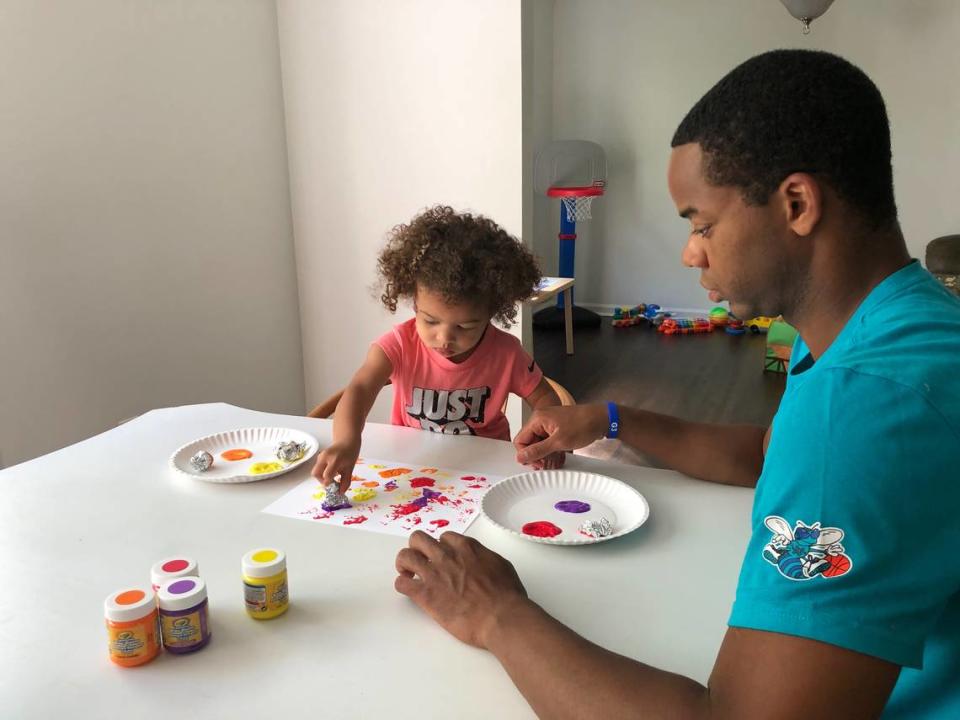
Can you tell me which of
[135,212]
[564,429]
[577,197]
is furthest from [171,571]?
[577,197]

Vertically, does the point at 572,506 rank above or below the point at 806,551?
below

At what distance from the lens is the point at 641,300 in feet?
20.7

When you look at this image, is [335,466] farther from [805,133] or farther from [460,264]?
[805,133]

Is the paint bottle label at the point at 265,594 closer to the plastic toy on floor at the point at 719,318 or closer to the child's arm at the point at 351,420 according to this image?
the child's arm at the point at 351,420

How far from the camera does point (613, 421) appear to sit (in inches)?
53.8

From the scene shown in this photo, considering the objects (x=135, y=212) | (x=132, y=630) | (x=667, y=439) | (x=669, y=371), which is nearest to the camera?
(x=132, y=630)

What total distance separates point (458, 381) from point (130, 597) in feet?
3.46

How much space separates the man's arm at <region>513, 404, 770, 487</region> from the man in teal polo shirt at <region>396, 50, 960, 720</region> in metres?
0.47

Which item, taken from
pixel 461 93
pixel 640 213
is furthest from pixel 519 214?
pixel 640 213

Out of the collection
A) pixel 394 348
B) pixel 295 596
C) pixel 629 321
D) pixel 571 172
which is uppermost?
pixel 571 172

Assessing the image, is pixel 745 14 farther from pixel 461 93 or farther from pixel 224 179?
pixel 224 179

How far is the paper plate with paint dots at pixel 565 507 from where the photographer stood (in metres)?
1.12

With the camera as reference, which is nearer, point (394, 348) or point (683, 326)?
point (394, 348)

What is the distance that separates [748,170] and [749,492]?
2.27 ft
